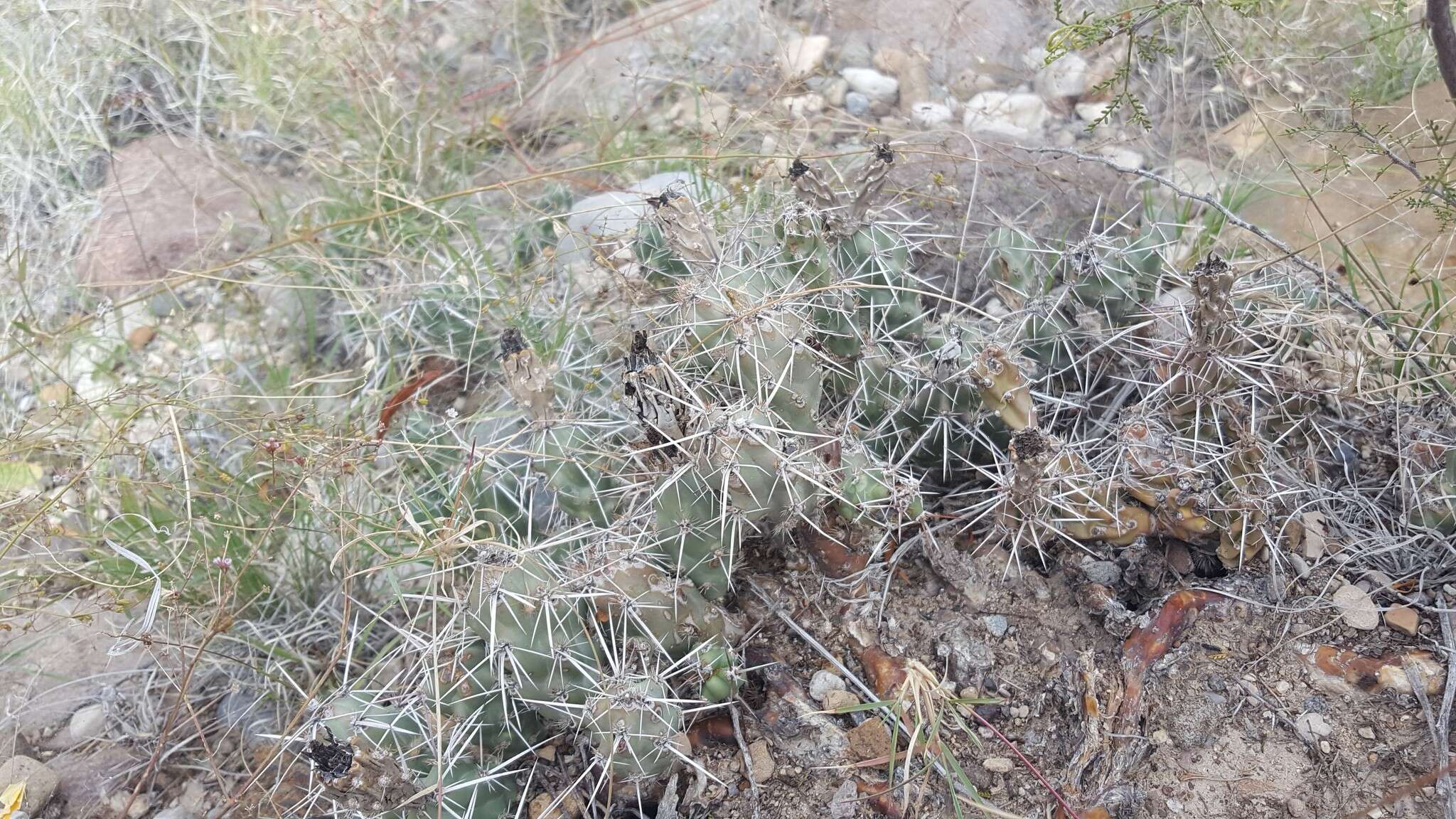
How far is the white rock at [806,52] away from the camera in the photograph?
374 centimetres

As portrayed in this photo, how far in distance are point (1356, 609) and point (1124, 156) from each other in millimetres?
1785

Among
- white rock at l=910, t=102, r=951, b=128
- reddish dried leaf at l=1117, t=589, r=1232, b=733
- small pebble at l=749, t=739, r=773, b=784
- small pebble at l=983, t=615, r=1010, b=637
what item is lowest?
small pebble at l=749, t=739, r=773, b=784

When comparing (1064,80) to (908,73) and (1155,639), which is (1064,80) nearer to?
(908,73)

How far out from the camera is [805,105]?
360cm

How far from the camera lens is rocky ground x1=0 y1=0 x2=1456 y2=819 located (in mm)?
1906

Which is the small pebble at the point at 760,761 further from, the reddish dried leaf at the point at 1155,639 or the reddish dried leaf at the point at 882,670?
the reddish dried leaf at the point at 1155,639

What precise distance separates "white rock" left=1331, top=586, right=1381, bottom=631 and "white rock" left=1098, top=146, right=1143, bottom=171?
5.30 feet

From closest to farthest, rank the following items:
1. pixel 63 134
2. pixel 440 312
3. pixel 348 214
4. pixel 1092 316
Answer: pixel 1092 316 → pixel 440 312 → pixel 348 214 → pixel 63 134

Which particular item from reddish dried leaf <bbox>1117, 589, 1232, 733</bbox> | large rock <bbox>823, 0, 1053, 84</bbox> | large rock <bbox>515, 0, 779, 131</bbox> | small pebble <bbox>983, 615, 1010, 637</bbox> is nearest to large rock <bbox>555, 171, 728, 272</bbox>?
large rock <bbox>515, 0, 779, 131</bbox>

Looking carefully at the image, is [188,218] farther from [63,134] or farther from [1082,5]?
[1082,5]

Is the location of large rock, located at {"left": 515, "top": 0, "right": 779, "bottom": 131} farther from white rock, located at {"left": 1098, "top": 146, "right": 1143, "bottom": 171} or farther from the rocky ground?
white rock, located at {"left": 1098, "top": 146, "right": 1143, "bottom": 171}

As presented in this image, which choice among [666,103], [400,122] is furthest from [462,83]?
[666,103]

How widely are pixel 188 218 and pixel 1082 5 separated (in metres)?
3.35

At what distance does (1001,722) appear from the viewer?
1973 mm
